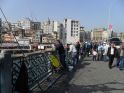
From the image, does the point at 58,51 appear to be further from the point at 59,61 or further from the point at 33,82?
the point at 33,82

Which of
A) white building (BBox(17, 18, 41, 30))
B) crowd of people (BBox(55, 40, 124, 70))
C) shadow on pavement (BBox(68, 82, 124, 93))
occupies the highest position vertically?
white building (BBox(17, 18, 41, 30))

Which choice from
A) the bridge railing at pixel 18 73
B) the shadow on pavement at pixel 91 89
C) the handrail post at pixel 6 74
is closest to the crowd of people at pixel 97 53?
the shadow on pavement at pixel 91 89

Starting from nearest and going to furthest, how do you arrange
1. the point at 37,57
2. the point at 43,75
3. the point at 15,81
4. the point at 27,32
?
the point at 15,81
the point at 37,57
the point at 43,75
the point at 27,32

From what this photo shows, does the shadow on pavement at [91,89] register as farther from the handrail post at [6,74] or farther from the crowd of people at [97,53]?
the crowd of people at [97,53]

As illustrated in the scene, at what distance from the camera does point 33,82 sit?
11898mm

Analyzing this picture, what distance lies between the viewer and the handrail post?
8.31m

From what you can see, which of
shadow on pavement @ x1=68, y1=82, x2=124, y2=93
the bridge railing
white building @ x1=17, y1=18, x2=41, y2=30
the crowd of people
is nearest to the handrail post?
the bridge railing

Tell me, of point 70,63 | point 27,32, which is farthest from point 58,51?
point 27,32

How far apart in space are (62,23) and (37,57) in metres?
85.4

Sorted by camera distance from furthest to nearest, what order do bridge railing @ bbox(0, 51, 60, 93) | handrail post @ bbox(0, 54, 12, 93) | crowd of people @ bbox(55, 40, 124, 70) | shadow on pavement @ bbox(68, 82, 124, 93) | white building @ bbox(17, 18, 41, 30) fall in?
white building @ bbox(17, 18, 41, 30)
crowd of people @ bbox(55, 40, 124, 70)
shadow on pavement @ bbox(68, 82, 124, 93)
bridge railing @ bbox(0, 51, 60, 93)
handrail post @ bbox(0, 54, 12, 93)

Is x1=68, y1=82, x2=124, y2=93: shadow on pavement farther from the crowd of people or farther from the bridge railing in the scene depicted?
the crowd of people

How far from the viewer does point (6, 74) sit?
8547 mm

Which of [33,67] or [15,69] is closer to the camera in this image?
[15,69]

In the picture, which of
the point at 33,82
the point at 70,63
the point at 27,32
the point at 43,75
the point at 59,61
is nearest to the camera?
the point at 33,82
